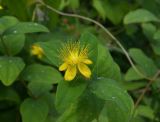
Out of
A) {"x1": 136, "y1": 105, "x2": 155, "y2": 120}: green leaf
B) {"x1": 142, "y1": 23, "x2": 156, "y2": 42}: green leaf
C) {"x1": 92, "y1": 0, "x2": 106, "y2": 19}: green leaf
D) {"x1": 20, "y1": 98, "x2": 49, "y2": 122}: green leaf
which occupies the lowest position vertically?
{"x1": 136, "y1": 105, "x2": 155, "y2": 120}: green leaf

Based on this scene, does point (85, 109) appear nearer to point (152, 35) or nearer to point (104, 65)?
point (104, 65)

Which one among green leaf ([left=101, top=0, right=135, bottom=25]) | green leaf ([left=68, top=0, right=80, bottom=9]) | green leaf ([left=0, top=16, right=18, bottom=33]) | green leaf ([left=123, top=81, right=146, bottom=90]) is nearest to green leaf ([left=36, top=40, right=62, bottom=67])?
green leaf ([left=0, top=16, right=18, bottom=33])

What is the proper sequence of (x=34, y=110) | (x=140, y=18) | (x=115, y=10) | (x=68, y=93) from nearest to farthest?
1. (x=68, y=93)
2. (x=34, y=110)
3. (x=140, y=18)
4. (x=115, y=10)

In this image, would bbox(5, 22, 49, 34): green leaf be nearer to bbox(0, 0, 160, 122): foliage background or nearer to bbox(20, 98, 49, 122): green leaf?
bbox(0, 0, 160, 122): foliage background

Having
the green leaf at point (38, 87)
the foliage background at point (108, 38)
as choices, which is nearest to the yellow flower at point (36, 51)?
the foliage background at point (108, 38)

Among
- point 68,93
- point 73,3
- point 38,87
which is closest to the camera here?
point 68,93

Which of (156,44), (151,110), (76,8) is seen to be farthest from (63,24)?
(151,110)

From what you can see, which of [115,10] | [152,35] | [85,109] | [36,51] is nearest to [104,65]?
[85,109]
